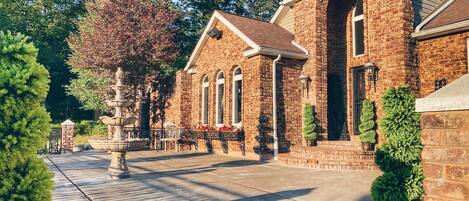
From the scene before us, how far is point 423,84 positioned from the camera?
11.6 metres

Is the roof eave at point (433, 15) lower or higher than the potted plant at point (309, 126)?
higher

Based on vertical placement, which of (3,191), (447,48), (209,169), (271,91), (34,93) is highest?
(447,48)

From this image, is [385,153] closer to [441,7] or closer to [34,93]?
[34,93]

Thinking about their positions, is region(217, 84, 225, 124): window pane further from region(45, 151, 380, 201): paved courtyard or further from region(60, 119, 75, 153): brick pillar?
region(60, 119, 75, 153): brick pillar

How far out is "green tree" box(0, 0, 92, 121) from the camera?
101 ft

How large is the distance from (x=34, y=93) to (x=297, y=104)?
11.5 metres

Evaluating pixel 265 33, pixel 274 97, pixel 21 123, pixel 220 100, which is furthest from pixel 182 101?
pixel 21 123

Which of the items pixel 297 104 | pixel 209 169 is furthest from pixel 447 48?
pixel 209 169

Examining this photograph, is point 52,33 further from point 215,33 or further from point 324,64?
point 324,64

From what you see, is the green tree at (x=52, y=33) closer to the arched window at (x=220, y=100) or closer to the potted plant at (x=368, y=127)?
the arched window at (x=220, y=100)

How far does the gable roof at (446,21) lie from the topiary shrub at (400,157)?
5929 mm

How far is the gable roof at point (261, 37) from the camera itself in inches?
519

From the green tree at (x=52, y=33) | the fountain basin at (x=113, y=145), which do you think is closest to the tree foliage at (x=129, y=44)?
the fountain basin at (x=113, y=145)

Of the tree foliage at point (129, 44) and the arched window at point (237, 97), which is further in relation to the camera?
the tree foliage at point (129, 44)
